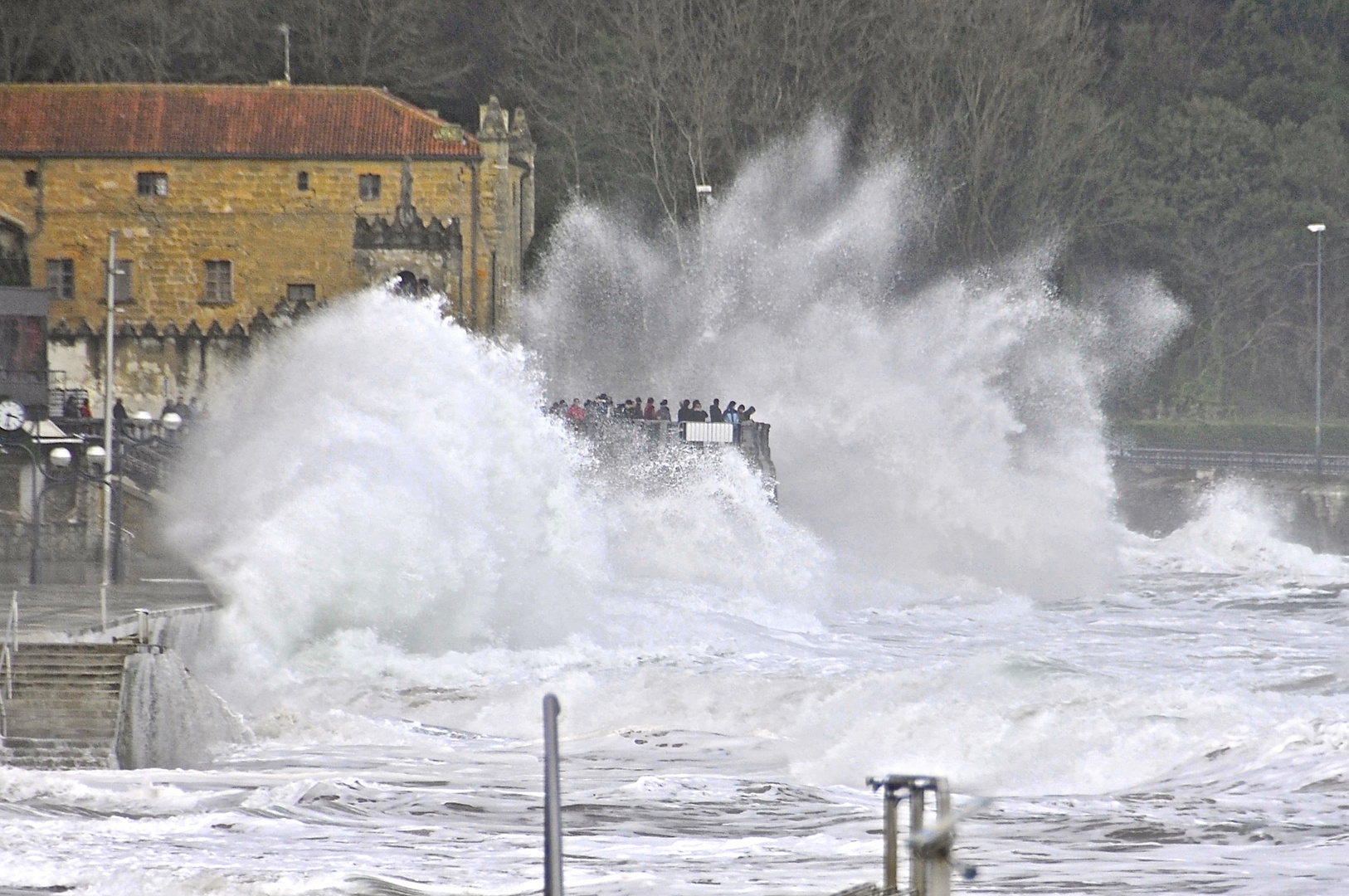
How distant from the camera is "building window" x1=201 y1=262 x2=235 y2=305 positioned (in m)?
49.0

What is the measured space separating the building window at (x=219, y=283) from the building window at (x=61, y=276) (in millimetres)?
3201

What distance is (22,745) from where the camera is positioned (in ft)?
55.2

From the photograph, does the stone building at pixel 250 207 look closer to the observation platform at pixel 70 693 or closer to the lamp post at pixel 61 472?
the lamp post at pixel 61 472

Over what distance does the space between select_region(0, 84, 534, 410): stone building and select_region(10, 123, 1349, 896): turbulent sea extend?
470 centimetres

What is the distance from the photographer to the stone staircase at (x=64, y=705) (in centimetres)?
1678

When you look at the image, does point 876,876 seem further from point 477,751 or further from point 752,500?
point 752,500

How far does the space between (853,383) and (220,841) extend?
3154 centimetres

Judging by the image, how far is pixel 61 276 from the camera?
48.7 metres

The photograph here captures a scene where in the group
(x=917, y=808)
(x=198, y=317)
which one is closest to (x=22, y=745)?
(x=917, y=808)

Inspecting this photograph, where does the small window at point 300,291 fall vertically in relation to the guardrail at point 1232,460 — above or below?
above

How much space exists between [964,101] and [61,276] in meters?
27.8

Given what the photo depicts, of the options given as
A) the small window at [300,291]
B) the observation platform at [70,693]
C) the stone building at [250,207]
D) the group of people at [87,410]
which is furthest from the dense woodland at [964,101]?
the observation platform at [70,693]

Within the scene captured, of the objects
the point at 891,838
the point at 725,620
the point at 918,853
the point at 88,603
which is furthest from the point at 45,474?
the point at 918,853

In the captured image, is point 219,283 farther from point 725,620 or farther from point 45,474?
point 725,620
